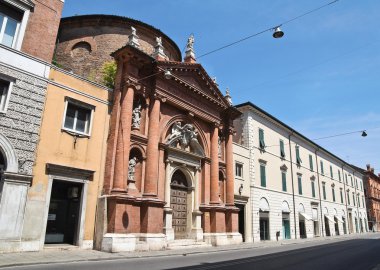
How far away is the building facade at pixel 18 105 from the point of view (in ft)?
38.0

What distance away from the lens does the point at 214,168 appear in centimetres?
2094

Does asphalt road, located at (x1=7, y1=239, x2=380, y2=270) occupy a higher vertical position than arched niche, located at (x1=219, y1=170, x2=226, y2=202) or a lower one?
lower

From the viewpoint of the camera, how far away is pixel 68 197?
14.5 metres

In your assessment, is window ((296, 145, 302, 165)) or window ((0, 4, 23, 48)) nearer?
window ((0, 4, 23, 48))

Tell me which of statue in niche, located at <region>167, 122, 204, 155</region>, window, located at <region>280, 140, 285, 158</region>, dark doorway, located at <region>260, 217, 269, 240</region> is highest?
window, located at <region>280, 140, 285, 158</region>

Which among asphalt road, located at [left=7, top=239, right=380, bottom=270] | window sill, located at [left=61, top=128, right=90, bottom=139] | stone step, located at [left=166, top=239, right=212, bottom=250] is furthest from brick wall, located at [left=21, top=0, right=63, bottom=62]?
stone step, located at [left=166, top=239, right=212, bottom=250]

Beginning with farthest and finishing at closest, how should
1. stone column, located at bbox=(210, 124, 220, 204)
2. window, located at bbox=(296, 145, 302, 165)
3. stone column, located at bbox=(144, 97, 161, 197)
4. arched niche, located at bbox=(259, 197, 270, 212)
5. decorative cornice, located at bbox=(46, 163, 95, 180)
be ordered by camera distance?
window, located at bbox=(296, 145, 302, 165), arched niche, located at bbox=(259, 197, 270, 212), stone column, located at bbox=(210, 124, 220, 204), stone column, located at bbox=(144, 97, 161, 197), decorative cornice, located at bbox=(46, 163, 95, 180)

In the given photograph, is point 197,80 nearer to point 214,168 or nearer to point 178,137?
point 178,137

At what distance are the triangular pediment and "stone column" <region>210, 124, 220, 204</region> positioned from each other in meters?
2.15

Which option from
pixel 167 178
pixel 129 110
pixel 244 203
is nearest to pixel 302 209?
pixel 244 203

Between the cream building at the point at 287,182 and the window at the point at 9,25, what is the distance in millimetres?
Answer: 18694

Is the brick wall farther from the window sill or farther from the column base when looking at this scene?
the column base

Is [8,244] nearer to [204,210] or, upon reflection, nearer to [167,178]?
[167,178]

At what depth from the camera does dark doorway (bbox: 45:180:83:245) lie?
13664 millimetres
